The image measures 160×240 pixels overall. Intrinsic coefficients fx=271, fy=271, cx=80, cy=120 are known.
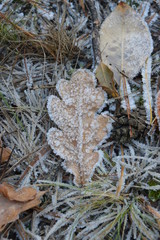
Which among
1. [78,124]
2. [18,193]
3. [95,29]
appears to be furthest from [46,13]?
[18,193]

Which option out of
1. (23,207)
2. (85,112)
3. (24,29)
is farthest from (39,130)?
(24,29)

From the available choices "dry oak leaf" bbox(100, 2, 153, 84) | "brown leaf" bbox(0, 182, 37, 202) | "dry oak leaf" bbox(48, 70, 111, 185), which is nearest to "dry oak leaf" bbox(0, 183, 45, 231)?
"brown leaf" bbox(0, 182, 37, 202)

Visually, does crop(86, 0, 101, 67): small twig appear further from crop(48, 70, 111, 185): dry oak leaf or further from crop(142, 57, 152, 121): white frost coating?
crop(142, 57, 152, 121): white frost coating

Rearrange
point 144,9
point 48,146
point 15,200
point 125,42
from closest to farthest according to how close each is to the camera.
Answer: point 15,200 → point 48,146 → point 125,42 → point 144,9

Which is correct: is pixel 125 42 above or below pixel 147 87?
above

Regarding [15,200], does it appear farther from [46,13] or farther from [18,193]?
[46,13]

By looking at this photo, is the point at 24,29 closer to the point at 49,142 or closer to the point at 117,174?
the point at 49,142
